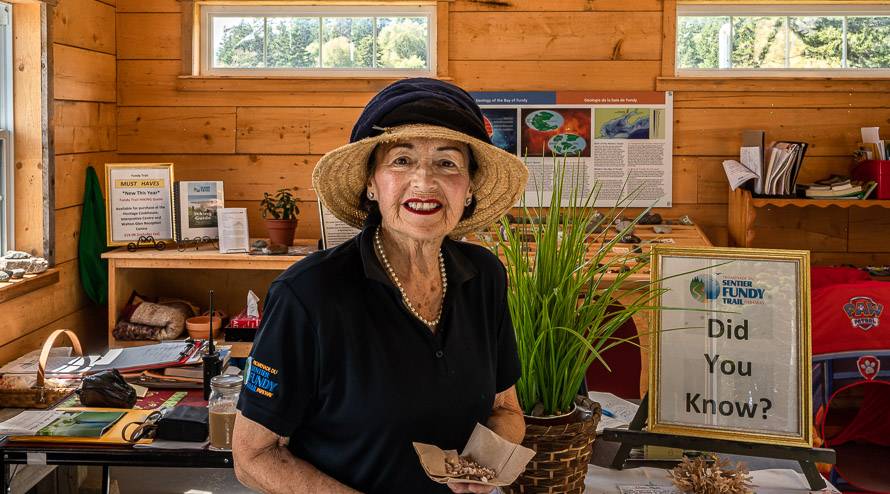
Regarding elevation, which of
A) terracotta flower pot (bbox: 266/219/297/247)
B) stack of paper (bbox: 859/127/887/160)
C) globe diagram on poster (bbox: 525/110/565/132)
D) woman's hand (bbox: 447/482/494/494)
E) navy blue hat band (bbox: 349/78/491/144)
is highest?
globe diagram on poster (bbox: 525/110/565/132)

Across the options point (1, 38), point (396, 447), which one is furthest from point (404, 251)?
point (1, 38)

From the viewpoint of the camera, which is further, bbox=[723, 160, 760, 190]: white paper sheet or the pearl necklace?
bbox=[723, 160, 760, 190]: white paper sheet

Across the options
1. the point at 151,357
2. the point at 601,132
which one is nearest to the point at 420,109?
the point at 151,357

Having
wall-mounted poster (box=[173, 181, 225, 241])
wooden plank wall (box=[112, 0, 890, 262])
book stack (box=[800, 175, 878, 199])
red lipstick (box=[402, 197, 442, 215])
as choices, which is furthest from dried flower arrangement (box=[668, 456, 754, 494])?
wall-mounted poster (box=[173, 181, 225, 241])

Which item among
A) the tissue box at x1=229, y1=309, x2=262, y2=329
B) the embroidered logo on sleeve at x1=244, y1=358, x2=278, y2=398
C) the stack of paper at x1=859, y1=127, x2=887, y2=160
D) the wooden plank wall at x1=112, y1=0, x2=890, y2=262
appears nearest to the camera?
the embroidered logo on sleeve at x1=244, y1=358, x2=278, y2=398

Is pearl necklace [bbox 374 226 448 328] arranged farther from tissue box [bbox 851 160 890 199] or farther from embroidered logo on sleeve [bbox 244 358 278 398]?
tissue box [bbox 851 160 890 199]

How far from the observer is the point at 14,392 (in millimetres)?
2600

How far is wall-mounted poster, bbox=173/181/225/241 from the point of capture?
423cm

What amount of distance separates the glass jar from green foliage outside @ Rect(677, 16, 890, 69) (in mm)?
3019

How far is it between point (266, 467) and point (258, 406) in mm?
103

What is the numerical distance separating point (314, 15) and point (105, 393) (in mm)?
2550

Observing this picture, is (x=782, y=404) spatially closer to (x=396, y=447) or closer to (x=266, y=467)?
(x=396, y=447)

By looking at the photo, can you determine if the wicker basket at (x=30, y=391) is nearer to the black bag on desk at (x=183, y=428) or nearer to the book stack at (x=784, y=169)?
the black bag on desk at (x=183, y=428)

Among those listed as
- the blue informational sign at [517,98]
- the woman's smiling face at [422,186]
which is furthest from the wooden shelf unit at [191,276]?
the woman's smiling face at [422,186]
